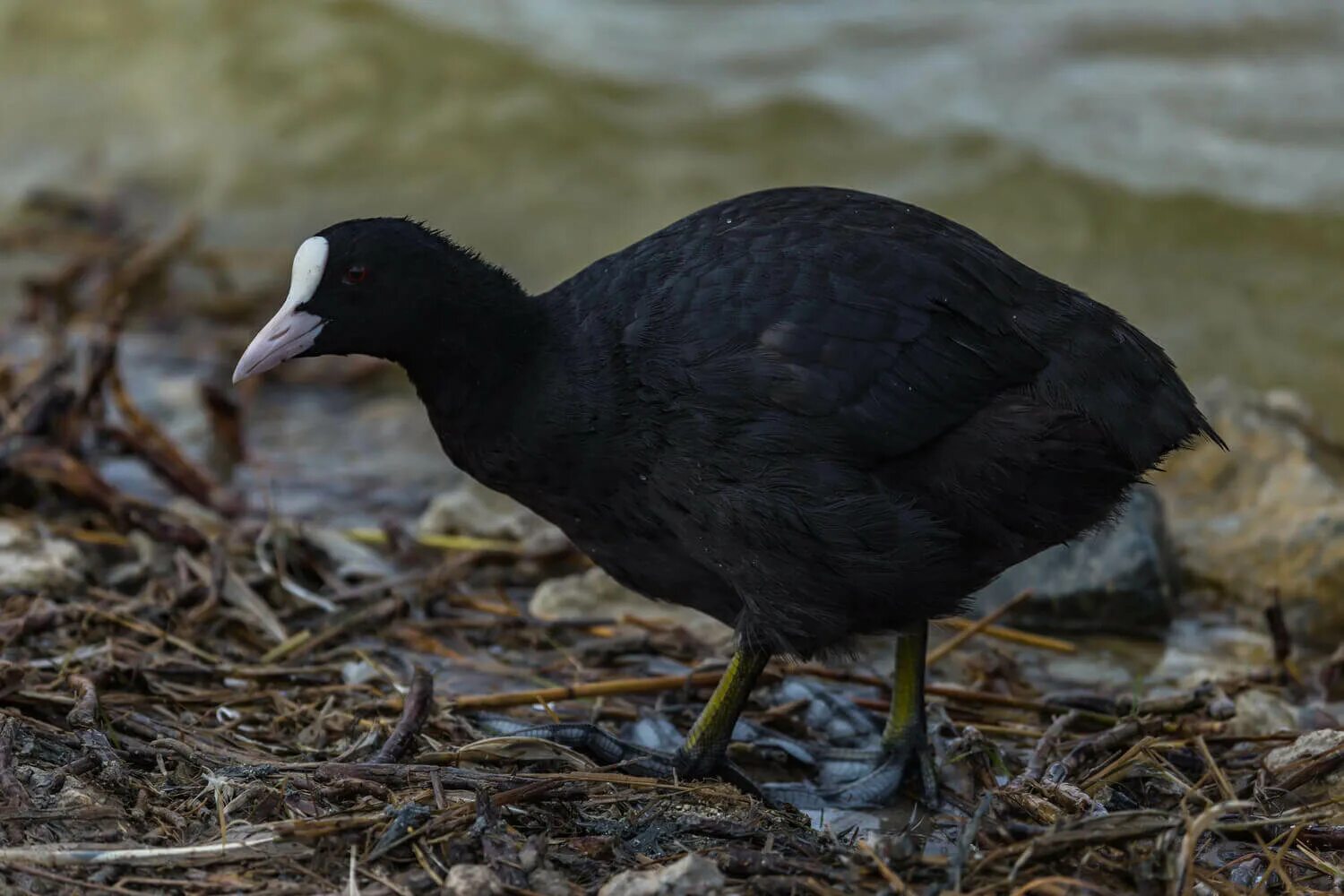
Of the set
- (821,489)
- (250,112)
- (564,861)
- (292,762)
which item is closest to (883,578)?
(821,489)

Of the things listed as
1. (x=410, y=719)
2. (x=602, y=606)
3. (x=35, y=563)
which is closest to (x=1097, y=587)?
(x=602, y=606)

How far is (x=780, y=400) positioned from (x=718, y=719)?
768mm

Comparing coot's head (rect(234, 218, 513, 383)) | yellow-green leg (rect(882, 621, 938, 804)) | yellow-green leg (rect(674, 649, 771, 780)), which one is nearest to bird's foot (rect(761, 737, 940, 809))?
yellow-green leg (rect(882, 621, 938, 804))

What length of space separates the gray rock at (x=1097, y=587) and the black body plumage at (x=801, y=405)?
4.10ft

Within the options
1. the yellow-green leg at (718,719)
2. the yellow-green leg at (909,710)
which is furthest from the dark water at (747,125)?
the yellow-green leg at (718,719)

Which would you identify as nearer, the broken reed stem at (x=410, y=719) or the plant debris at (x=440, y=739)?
the plant debris at (x=440, y=739)

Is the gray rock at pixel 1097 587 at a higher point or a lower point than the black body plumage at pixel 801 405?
lower

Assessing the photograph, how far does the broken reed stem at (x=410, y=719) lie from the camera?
3279 mm

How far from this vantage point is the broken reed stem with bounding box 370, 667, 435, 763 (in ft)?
10.8

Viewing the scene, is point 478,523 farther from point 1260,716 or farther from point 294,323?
point 1260,716

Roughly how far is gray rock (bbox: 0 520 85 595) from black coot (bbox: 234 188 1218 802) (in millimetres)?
1082

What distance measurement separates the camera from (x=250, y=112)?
30.9 feet

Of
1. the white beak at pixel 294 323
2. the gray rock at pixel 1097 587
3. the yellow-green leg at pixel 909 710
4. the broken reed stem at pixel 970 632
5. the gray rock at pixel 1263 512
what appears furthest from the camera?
the gray rock at pixel 1263 512

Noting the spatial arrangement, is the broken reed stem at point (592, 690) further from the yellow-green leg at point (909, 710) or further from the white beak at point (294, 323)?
the white beak at point (294, 323)
